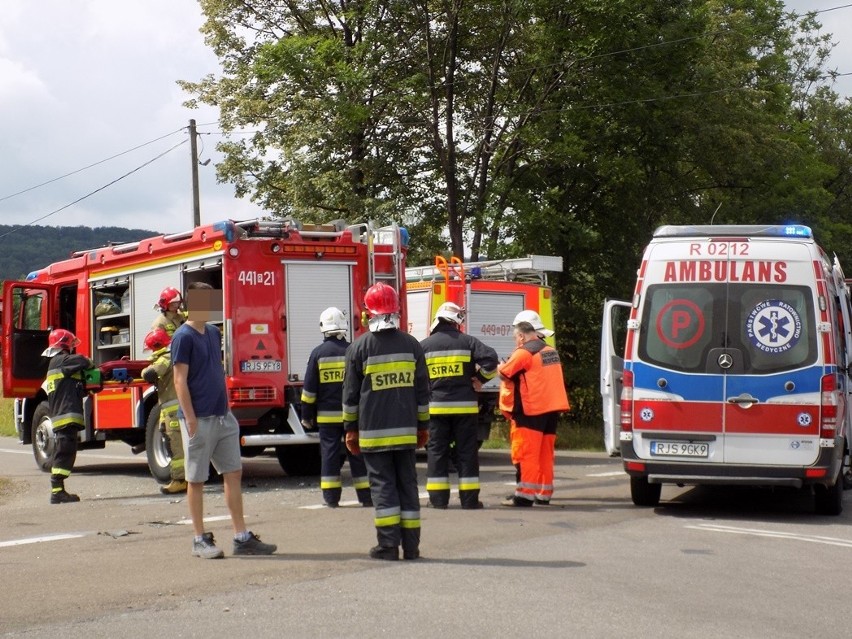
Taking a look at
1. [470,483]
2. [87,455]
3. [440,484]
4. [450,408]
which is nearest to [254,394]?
[450,408]

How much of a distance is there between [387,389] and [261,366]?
550 cm

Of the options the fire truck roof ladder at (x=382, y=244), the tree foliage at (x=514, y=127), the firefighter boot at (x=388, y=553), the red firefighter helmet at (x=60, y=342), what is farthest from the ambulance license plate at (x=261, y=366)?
the tree foliage at (x=514, y=127)

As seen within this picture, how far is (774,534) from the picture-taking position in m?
9.47

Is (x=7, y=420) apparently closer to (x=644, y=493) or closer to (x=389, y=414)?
(x=644, y=493)

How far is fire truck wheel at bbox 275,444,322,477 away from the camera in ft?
47.9

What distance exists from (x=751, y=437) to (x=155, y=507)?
570 centimetres

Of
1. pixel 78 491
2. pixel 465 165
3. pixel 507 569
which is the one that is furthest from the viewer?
pixel 465 165

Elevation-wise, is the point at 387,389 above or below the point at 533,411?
above

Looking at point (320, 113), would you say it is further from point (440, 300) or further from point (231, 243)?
point (231, 243)

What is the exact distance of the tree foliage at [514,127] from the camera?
78.2 ft

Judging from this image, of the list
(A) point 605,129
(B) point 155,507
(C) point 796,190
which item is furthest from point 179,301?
(C) point 796,190

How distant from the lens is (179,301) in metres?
12.7

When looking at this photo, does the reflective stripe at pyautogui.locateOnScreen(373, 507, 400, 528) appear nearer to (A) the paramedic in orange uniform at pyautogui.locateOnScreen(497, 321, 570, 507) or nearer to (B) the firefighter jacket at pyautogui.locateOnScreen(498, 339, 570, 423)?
(A) the paramedic in orange uniform at pyautogui.locateOnScreen(497, 321, 570, 507)

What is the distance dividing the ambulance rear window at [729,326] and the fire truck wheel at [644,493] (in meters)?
1.19
